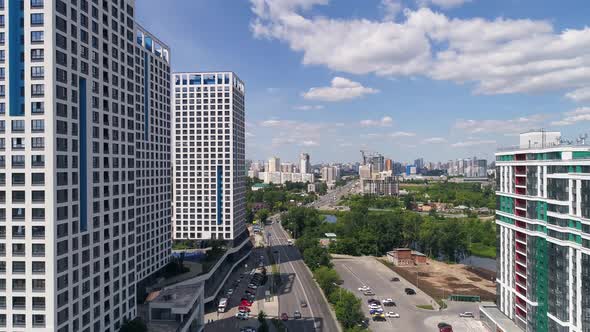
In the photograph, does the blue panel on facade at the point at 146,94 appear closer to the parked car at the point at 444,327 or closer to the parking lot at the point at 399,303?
the parking lot at the point at 399,303

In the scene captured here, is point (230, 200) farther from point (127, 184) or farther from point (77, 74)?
point (77, 74)

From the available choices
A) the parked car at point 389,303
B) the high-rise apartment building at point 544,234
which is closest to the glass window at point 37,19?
the high-rise apartment building at point 544,234

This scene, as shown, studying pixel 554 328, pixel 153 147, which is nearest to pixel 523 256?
pixel 554 328

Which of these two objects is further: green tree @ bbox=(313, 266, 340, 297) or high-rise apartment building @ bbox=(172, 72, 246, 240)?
high-rise apartment building @ bbox=(172, 72, 246, 240)

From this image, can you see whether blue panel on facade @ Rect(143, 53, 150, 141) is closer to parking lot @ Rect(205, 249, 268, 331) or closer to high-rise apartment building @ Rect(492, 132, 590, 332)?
parking lot @ Rect(205, 249, 268, 331)

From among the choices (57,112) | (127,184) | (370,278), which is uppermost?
(57,112)

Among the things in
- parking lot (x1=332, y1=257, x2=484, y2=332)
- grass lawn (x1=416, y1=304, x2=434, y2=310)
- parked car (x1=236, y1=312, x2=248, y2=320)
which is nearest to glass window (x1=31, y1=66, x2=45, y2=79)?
parked car (x1=236, y1=312, x2=248, y2=320)

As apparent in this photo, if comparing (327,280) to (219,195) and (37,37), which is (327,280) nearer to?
(219,195)
